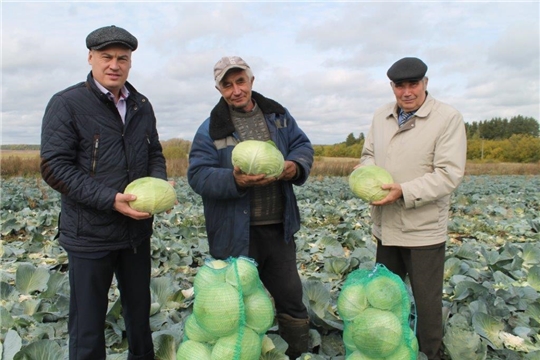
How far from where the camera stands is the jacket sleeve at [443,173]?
120 inches

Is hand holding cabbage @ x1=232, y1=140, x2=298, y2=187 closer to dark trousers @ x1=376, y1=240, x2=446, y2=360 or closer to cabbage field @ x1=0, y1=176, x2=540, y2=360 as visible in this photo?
cabbage field @ x1=0, y1=176, x2=540, y2=360

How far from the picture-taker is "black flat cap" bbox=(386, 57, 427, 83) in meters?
3.05

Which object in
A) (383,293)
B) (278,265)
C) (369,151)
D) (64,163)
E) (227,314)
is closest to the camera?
(227,314)

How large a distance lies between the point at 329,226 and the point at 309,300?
5170 mm

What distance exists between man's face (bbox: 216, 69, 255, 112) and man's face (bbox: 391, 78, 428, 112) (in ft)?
3.63

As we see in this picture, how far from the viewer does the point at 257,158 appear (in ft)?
9.29

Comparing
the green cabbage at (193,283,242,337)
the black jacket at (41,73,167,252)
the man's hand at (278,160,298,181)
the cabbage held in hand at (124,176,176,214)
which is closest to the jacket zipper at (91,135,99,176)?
the black jacket at (41,73,167,252)

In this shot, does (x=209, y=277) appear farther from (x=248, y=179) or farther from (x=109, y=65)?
(x=109, y=65)

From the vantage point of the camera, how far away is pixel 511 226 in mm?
8602

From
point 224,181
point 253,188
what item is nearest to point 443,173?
point 253,188

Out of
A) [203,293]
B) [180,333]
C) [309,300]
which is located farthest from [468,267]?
[203,293]

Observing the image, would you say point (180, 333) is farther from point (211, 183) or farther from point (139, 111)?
point (139, 111)

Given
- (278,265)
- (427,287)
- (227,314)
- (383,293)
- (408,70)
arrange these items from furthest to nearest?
(278,265)
(427,287)
(408,70)
(383,293)
(227,314)

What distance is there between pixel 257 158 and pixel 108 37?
1.26m
